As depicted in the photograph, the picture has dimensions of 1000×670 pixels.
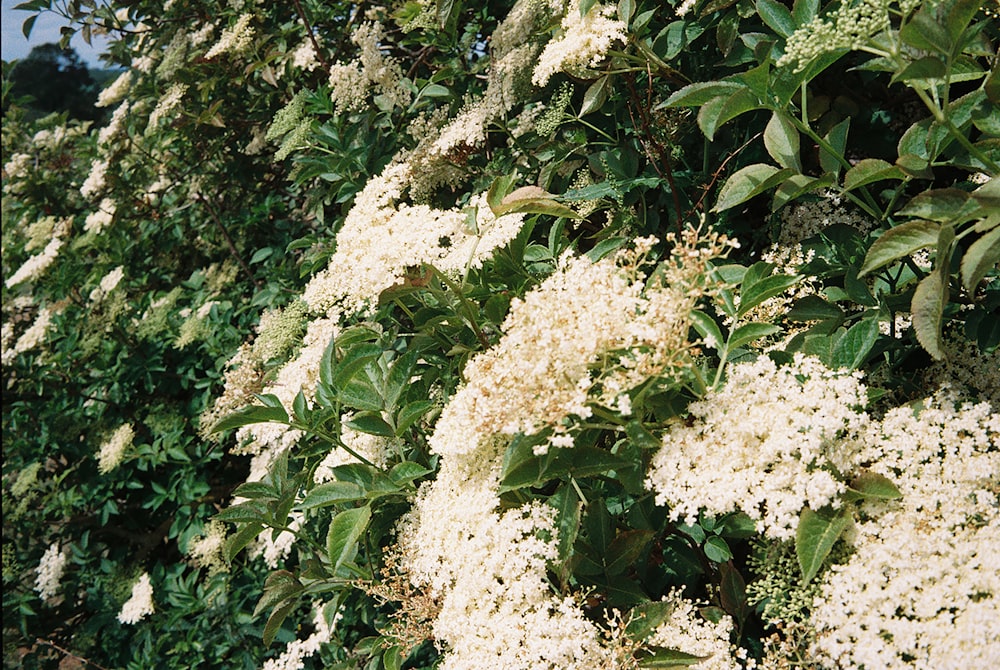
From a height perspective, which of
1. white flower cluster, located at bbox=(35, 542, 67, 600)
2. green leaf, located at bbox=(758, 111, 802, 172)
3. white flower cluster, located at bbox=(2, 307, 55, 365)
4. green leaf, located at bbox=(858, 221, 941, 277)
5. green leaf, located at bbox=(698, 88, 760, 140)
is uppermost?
green leaf, located at bbox=(698, 88, 760, 140)

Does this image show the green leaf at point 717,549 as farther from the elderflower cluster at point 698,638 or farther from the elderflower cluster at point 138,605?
the elderflower cluster at point 138,605

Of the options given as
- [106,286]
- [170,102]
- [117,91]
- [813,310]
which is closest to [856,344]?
A: [813,310]

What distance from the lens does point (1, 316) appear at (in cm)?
439

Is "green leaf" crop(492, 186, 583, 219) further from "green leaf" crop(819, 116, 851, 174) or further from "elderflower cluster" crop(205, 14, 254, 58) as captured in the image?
"elderflower cluster" crop(205, 14, 254, 58)

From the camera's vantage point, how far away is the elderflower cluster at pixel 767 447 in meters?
0.94

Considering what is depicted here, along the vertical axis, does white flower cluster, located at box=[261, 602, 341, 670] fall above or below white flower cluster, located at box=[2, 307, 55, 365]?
below

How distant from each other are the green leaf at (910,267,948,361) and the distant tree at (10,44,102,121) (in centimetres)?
1425

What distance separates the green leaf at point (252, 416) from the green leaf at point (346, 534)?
22cm

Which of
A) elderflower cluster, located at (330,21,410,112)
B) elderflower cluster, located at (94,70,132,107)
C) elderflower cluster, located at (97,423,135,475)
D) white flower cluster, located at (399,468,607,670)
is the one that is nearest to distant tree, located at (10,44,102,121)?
elderflower cluster, located at (94,70,132,107)

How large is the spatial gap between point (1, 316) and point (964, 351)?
16.0 feet

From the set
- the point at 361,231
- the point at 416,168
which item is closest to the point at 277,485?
the point at 361,231

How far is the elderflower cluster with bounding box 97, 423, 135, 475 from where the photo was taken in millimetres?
2861

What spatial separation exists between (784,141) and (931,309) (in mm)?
374

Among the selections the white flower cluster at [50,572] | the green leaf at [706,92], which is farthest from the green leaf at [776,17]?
the white flower cluster at [50,572]
